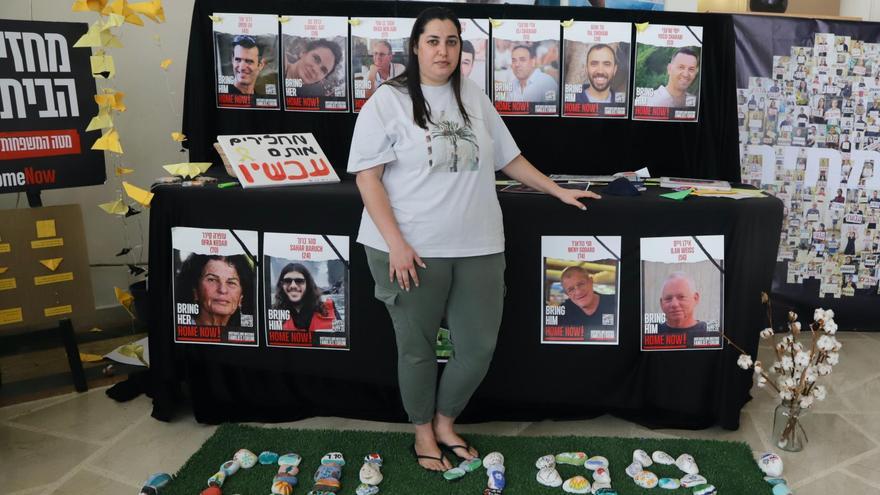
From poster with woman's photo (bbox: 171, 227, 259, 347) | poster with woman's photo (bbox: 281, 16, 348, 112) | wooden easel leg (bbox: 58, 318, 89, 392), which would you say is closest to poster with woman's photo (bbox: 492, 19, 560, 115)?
poster with woman's photo (bbox: 281, 16, 348, 112)

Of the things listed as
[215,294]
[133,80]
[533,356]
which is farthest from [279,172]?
[133,80]

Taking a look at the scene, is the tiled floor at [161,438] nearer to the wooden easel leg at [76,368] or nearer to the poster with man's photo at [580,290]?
the wooden easel leg at [76,368]

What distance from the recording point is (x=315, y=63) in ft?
9.11

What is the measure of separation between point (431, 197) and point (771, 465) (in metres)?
1.29

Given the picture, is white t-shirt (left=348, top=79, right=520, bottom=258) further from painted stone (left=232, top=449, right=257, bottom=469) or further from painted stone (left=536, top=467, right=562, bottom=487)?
painted stone (left=232, top=449, right=257, bottom=469)

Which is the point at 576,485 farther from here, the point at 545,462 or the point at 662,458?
the point at 662,458

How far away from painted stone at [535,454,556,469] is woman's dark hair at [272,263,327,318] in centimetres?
83

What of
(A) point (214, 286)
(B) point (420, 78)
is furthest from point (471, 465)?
(B) point (420, 78)

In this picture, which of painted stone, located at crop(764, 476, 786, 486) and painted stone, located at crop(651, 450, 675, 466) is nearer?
painted stone, located at crop(764, 476, 786, 486)

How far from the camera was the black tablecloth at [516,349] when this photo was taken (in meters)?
2.36

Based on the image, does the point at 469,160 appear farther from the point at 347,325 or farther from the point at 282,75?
the point at 282,75

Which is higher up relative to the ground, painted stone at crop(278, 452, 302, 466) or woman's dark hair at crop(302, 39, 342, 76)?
woman's dark hair at crop(302, 39, 342, 76)

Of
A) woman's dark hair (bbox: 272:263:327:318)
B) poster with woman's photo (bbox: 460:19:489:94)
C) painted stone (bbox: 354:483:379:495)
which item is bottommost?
painted stone (bbox: 354:483:379:495)

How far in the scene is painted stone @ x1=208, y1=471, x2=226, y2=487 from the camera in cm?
209
